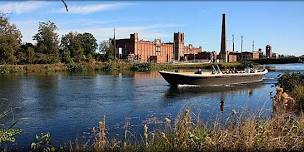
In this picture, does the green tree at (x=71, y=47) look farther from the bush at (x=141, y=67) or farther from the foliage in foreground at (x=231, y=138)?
the foliage in foreground at (x=231, y=138)

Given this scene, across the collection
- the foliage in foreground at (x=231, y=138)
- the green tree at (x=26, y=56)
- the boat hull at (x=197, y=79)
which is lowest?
the boat hull at (x=197, y=79)

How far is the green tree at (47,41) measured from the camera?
8827 cm

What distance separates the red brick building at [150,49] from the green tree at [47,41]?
26.4 meters

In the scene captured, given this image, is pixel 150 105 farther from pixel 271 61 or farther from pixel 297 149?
pixel 271 61

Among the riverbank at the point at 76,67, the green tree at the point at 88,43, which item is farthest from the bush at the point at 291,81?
the green tree at the point at 88,43

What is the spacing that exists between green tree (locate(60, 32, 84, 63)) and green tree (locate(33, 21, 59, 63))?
84.5 inches

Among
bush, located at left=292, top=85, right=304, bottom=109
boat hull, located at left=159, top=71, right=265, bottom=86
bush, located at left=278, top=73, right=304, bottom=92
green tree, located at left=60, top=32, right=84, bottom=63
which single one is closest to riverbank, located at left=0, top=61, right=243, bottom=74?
green tree, located at left=60, top=32, right=84, bottom=63

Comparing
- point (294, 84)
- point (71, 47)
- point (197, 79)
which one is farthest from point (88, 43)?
point (294, 84)

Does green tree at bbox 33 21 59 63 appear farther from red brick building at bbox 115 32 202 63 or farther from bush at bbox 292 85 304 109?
bush at bbox 292 85 304 109

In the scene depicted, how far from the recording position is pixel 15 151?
11.0 meters

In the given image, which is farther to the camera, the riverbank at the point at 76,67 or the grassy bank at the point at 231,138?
the riverbank at the point at 76,67

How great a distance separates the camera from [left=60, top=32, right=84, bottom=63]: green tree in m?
90.4

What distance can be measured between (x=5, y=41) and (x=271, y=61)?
7155 cm

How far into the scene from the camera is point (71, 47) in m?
97.1
